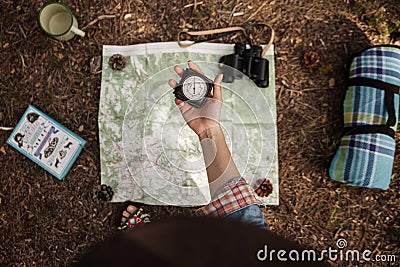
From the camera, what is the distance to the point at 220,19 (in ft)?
4.40

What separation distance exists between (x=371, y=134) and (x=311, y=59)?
0.29 metres

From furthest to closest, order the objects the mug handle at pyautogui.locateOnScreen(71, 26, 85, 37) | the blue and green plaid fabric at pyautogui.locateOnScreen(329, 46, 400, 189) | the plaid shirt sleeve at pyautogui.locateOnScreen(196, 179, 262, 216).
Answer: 1. the mug handle at pyautogui.locateOnScreen(71, 26, 85, 37)
2. the blue and green plaid fabric at pyautogui.locateOnScreen(329, 46, 400, 189)
3. the plaid shirt sleeve at pyautogui.locateOnScreen(196, 179, 262, 216)

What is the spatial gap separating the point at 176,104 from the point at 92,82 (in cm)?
35

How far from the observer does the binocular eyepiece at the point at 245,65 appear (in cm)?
125

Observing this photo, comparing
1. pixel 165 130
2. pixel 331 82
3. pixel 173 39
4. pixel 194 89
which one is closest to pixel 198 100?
pixel 194 89

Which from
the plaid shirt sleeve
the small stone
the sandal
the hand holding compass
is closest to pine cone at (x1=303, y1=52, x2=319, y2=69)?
the small stone

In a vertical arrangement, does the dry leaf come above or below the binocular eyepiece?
above

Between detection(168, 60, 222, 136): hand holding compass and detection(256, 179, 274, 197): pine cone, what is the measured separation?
29 cm

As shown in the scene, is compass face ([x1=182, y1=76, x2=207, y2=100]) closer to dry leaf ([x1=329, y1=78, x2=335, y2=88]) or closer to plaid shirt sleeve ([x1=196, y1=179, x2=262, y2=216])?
plaid shirt sleeve ([x1=196, y1=179, x2=262, y2=216])

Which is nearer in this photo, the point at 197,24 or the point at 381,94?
the point at 381,94

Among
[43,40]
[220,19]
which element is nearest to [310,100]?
[220,19]

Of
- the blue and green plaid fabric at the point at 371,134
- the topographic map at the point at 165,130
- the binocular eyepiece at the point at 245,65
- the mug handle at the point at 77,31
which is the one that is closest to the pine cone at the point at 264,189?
the topographic map at the point at 165,130

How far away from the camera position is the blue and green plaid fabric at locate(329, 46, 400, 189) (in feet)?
3.97

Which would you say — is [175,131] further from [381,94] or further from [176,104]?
[381,94]
